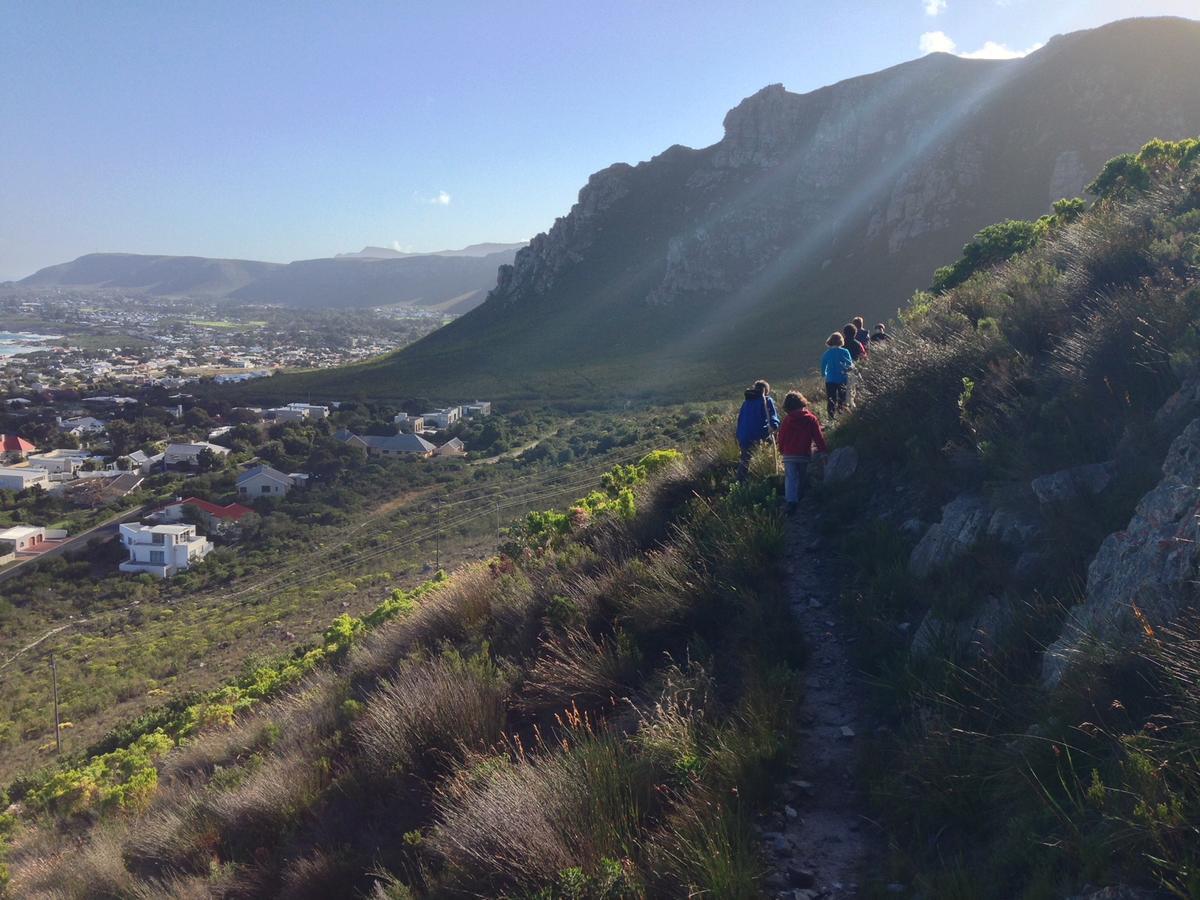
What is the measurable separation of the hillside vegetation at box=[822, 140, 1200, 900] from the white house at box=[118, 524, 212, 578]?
2567 cm

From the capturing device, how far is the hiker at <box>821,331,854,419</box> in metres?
8.97

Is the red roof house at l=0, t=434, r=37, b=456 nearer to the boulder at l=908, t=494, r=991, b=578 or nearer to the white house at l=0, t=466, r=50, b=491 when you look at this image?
the white house at l=0, t=466, r=50, b=491

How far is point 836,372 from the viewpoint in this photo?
9000 mm

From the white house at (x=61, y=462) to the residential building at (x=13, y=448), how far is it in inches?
67.7

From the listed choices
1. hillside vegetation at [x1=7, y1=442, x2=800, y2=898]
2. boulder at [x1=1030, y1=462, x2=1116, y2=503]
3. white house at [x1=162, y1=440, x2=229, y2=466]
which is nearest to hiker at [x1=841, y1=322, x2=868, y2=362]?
hillside vegetation at [x1=7, y1=442, x2=800, y2=898]

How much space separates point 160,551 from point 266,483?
826 centimetres

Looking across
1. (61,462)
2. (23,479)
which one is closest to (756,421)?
(23,479)

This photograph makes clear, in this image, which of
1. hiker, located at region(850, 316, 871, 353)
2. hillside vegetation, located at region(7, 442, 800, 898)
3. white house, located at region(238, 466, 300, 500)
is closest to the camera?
hillside vegetation, located at region(7, 442, 800, 898)

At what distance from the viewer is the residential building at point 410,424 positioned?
41625 millimetres

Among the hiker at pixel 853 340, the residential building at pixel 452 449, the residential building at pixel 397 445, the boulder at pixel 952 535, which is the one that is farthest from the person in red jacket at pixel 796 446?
the residential building at pixel 397 445

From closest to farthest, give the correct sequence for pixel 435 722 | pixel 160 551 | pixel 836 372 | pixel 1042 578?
1. pixel 1042 578
2. pixel 435 722
3. pixel 836 372
4. pixel 160 551

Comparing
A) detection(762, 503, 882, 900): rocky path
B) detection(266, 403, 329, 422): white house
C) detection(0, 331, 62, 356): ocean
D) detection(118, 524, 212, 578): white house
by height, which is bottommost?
detection(118, 524, 212, 578): white house

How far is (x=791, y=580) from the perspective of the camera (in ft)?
17.7

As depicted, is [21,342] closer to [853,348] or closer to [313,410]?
[313,410]
